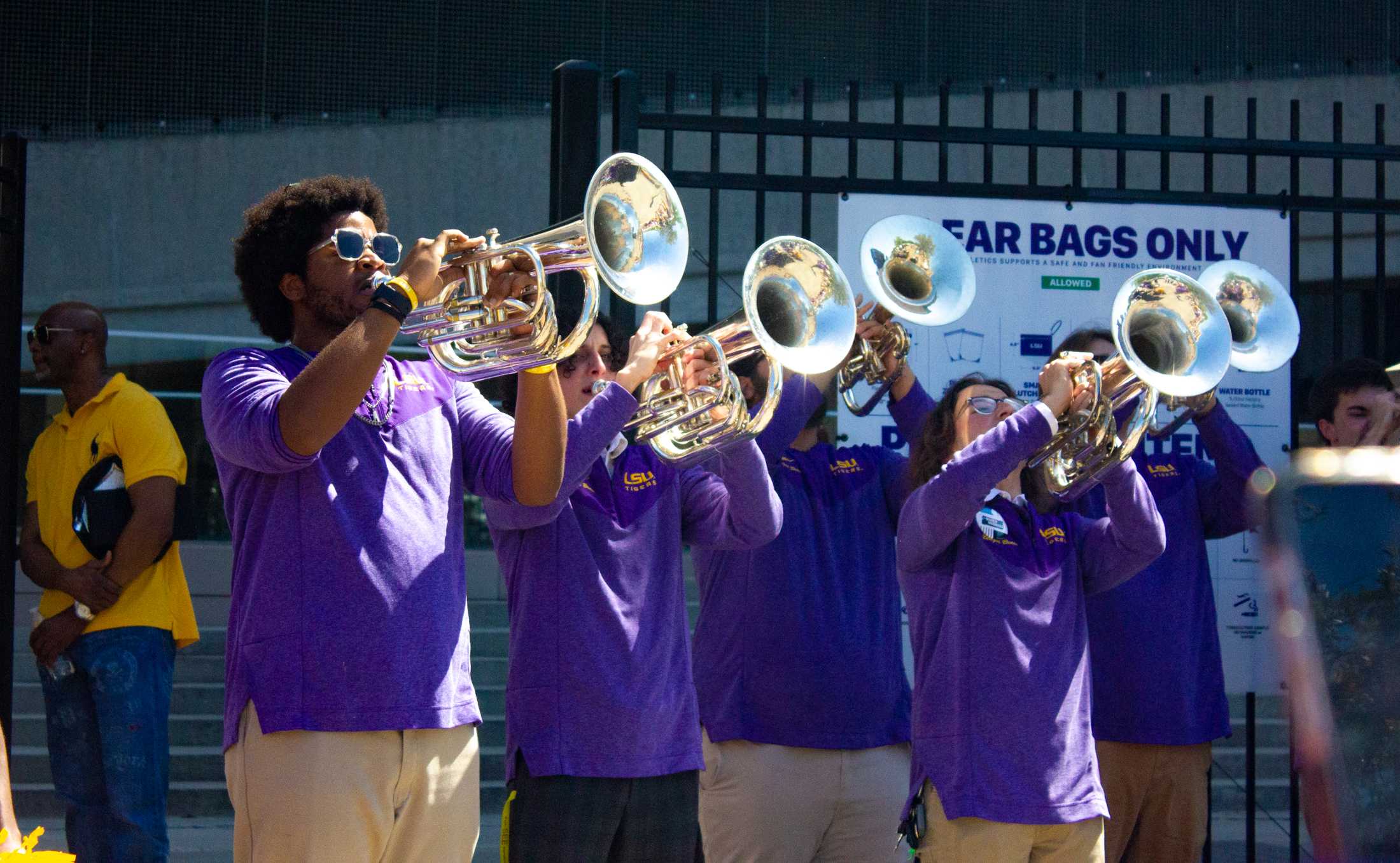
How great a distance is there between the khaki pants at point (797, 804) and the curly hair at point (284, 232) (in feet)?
5.41

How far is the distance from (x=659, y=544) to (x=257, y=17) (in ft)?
31.9

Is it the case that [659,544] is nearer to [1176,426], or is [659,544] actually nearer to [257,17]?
[1176,426]

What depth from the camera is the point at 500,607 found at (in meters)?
8.55

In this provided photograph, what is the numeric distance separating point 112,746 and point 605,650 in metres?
1.77

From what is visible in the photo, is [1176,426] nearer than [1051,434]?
No

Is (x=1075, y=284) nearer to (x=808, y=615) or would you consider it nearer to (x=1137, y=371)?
(x=1137, y=371)

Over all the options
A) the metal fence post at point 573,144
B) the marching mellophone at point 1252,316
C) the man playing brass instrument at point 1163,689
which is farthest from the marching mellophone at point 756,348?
the marching mellophone at point 1252,316

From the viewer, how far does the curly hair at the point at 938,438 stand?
4.03 m

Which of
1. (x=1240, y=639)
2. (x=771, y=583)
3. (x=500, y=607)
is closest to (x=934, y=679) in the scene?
(x=771, y=583)

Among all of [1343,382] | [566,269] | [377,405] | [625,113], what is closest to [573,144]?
[625,113]

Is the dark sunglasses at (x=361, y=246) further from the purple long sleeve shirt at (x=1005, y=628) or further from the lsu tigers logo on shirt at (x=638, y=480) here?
the purple long sleeve shirt at (x=1005, y=628)

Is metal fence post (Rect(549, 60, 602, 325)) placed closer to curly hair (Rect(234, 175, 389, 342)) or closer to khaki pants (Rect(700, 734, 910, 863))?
curly hair (Rect(234, 175, 389, 342))

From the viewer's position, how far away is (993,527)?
3746mm

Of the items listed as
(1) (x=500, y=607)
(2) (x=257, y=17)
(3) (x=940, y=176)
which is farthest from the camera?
(2) (x=257, y=17)
